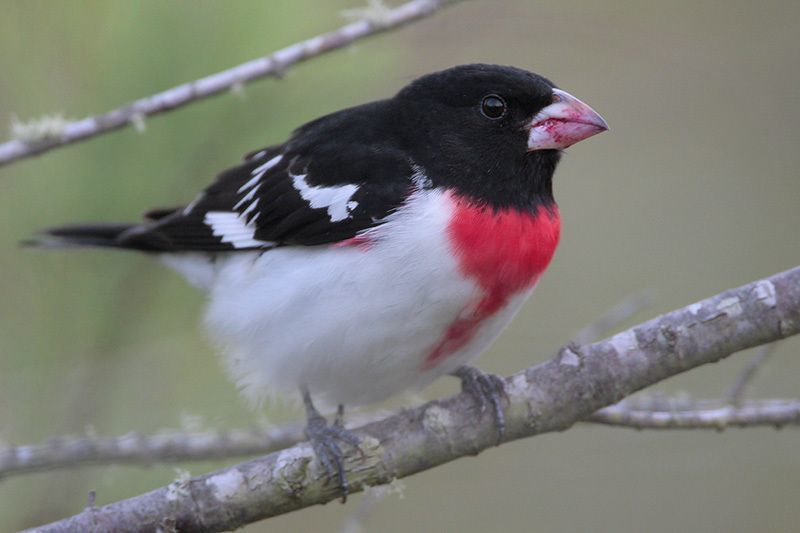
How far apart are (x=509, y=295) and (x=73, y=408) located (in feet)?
3.62

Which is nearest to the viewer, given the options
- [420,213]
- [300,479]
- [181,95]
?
[300,479]

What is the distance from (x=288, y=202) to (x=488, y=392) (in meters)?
0.76

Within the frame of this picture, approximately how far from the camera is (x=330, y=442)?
7.69 feet

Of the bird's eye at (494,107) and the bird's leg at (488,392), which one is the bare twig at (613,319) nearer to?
the bird's leg at (488,392)

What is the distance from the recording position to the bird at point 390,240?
2.41 metres

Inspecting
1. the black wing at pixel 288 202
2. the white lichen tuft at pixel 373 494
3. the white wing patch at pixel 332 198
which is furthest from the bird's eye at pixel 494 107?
the white lichen tuft at pixel 373 494

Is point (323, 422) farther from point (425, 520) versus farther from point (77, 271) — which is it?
point (425, 520)

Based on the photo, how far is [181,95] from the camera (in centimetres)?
227

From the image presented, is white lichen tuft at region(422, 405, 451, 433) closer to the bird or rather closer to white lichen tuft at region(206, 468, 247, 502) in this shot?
the bird

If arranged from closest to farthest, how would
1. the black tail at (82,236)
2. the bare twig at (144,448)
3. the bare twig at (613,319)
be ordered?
1. the bare twig at (144,448)
2. the black tail at (82,236)
3. the bare twig at (613,319)

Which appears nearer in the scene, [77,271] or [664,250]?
[77,271]

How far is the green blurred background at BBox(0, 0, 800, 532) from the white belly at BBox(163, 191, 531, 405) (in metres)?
0.17

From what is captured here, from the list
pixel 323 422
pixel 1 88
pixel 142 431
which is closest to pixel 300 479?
pixel 323 422

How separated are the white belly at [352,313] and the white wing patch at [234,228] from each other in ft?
0.12
